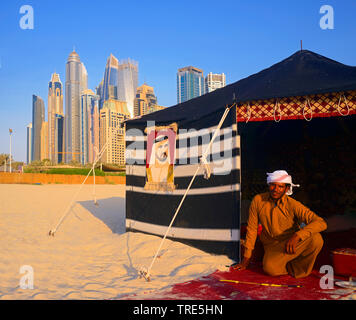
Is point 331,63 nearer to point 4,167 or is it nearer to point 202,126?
point 202,126

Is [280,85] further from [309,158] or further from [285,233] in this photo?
[309,158]

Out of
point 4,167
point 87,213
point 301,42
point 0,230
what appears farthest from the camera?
point 4,167

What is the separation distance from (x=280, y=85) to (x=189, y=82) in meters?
157

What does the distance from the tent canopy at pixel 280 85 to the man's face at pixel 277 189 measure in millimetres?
1243

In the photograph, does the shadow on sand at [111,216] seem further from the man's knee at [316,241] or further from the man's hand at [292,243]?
the man's knee at [316,241]

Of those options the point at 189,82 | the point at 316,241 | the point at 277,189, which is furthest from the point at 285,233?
the point at 189,82

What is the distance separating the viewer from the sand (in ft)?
12.6

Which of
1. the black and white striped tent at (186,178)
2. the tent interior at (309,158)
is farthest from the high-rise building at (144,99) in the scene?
the black and white striped tent at (186,178)

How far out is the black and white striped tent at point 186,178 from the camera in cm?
518

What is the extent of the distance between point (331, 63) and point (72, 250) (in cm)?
523

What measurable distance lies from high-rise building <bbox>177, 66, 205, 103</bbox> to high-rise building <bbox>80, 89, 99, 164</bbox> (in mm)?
40266

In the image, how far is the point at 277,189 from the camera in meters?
4.15
